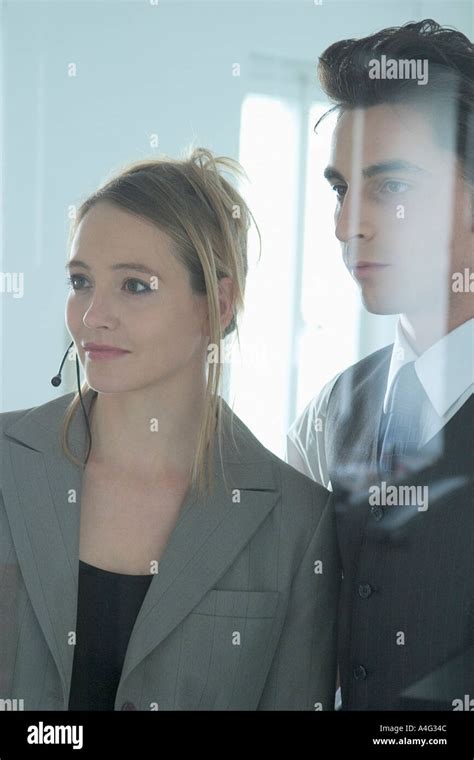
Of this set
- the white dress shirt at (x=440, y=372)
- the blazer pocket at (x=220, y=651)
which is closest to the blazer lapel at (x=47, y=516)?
the blazer pocket at (x=220, y=651)

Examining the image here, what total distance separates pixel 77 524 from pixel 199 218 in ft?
1.30

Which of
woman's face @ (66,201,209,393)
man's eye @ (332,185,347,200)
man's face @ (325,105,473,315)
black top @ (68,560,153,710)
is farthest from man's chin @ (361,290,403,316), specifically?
black top @ (68,560,153,710)

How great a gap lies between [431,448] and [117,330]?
0.40 m

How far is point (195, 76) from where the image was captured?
144cm

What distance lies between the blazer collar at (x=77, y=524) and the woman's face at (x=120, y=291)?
0.09 m

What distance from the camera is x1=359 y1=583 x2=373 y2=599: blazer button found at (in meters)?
1.43

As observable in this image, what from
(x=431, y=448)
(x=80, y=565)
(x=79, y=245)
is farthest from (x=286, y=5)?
(x=80, y=565)

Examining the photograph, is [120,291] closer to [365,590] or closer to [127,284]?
[127,284]

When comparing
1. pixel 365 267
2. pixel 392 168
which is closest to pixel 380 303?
pixel 365 267

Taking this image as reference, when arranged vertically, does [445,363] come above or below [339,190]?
below

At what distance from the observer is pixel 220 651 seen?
1.46m

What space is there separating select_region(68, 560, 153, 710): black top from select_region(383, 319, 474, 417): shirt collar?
433 millimetres

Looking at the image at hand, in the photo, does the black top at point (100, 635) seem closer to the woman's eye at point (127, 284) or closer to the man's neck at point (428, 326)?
the woman's eye at point (127, 284)

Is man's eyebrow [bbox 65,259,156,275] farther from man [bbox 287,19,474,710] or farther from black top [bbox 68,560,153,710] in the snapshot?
black top [bbox 68,560,153,710]
